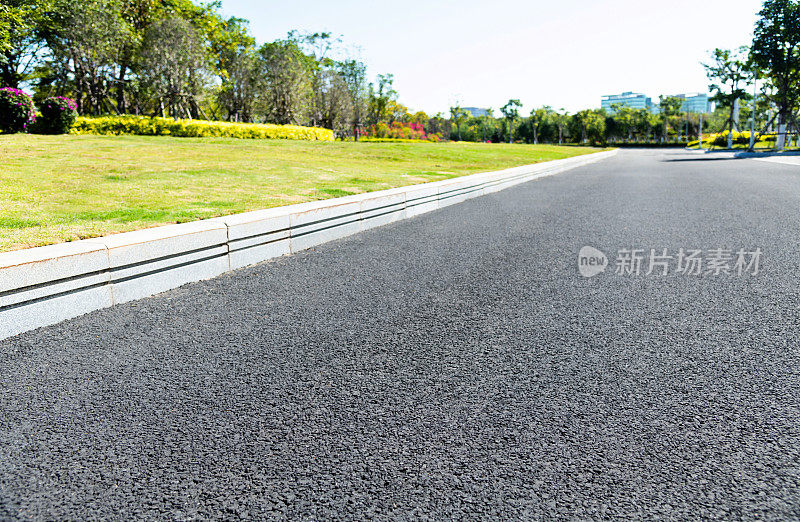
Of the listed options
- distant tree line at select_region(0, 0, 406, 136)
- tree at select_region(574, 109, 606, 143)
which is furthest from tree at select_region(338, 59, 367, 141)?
tree at select_region(574, 109, 606, 143)

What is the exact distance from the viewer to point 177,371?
10.2ft

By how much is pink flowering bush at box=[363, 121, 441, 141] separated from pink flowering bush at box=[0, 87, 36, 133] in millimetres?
49962

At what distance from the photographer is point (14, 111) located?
19141 mm

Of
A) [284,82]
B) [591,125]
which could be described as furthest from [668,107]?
[284,82]

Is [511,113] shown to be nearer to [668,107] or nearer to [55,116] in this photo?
[668,107]

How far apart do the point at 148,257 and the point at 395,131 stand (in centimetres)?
7070

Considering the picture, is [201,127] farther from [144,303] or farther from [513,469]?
[513,469]

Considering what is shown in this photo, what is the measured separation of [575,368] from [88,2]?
33390 millimetres

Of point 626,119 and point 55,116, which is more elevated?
point 626,119

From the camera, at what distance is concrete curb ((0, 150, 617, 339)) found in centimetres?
366

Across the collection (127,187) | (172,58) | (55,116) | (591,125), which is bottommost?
(127,187)

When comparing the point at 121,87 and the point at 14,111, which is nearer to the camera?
the point at 14,111

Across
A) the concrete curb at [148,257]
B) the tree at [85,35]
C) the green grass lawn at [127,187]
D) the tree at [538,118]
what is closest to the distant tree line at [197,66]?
the tree at [85,35]

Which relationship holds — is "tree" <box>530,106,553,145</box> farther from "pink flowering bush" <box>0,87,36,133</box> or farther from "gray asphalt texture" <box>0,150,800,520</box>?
"gray asphalt texture" <box>0,150,800,520</box>
